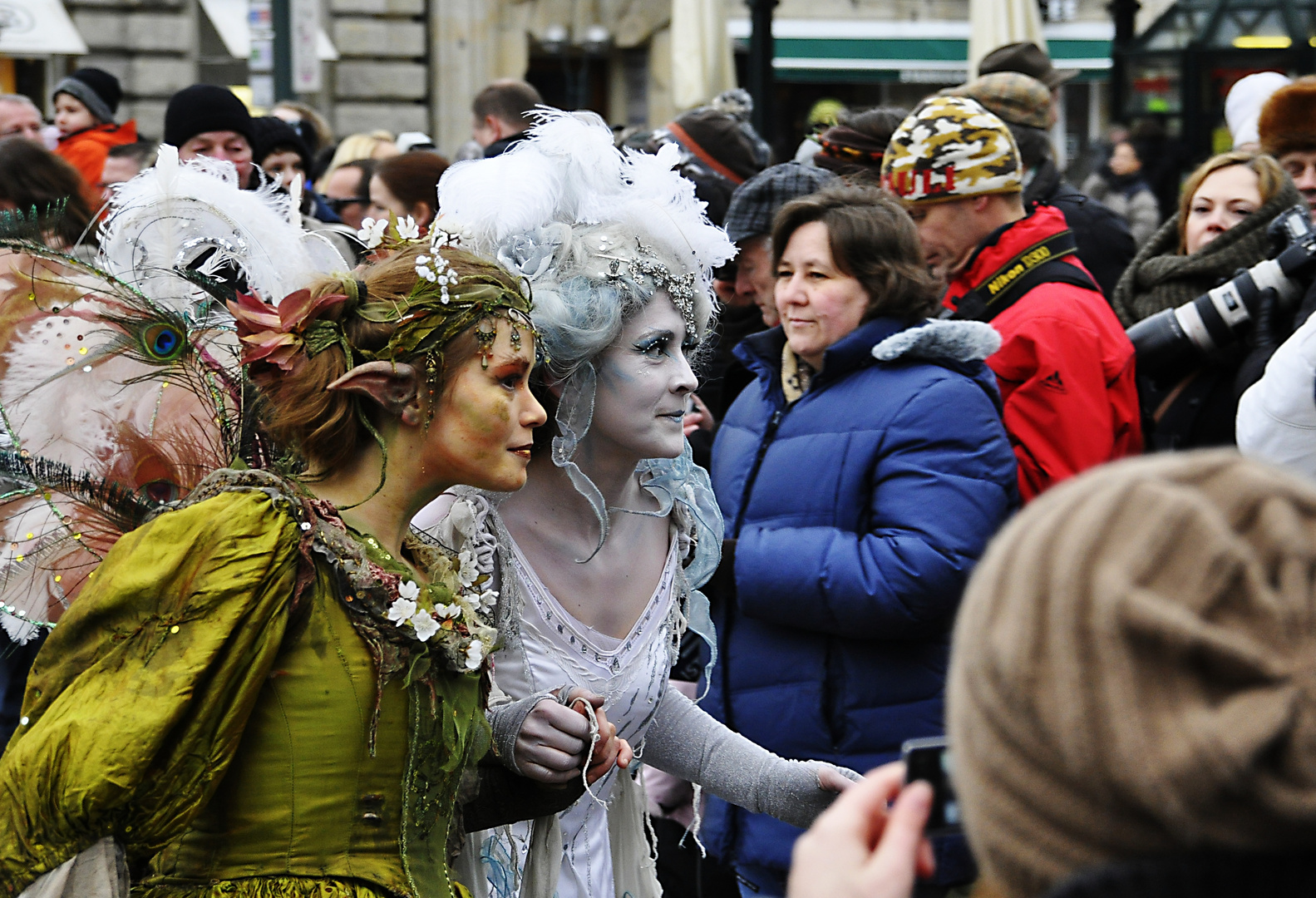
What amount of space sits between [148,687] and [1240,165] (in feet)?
12.3

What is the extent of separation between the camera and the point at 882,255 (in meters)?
3.54

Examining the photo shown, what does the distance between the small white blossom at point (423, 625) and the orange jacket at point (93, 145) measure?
6064 mm

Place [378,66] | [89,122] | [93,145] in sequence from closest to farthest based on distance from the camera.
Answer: [93,145] → [89,122] → [378,66]

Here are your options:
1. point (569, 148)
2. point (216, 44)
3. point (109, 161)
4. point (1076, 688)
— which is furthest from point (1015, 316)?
point (216, 44)

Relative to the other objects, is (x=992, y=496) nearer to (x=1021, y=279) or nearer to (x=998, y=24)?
(x=1021, y=279)

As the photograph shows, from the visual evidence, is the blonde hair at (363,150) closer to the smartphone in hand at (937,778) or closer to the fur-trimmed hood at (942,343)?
the fur-trimmed hood at (942,343)

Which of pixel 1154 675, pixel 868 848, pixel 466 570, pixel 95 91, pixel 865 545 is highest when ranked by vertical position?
pixel 95 91

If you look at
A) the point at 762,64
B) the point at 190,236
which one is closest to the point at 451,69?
the point at 762,64

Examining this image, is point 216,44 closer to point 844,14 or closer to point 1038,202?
point 844,14

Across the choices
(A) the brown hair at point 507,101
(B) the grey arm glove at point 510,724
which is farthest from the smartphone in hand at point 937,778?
(A) the brown hair at point 507,101

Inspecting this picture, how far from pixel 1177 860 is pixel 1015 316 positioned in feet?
10.4

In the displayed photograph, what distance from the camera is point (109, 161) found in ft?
22.9

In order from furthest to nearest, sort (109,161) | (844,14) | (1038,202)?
(844,14)
(109,161)
(1038,202)

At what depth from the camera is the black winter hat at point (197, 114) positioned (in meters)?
5.88
